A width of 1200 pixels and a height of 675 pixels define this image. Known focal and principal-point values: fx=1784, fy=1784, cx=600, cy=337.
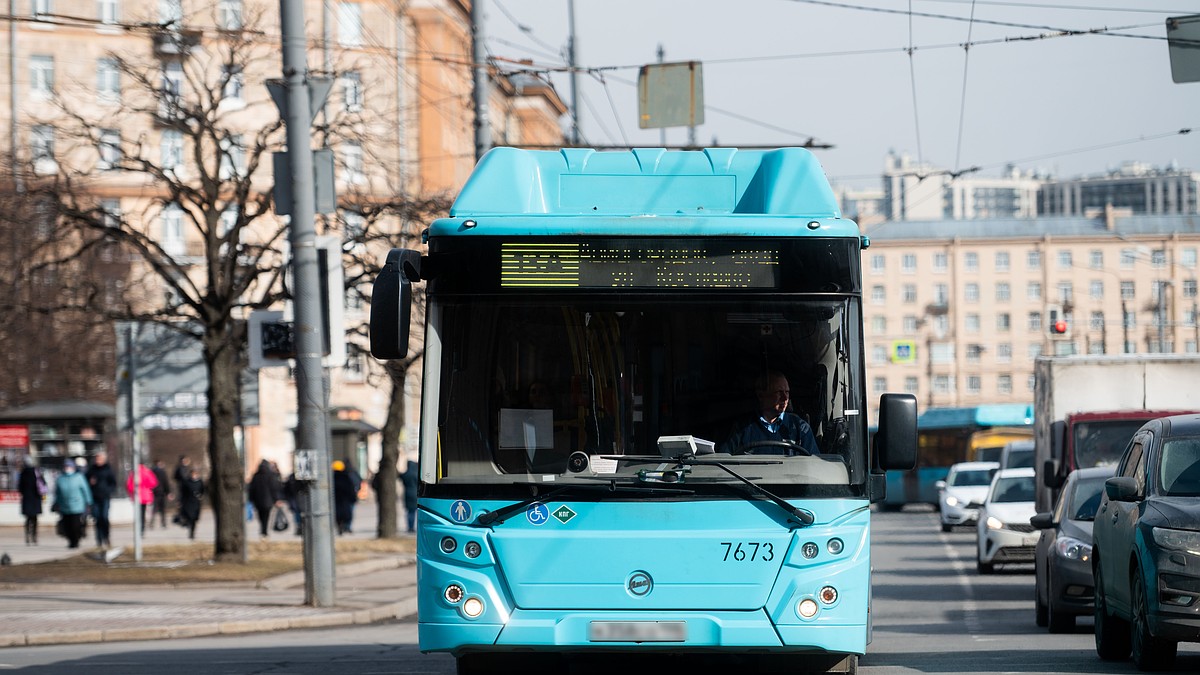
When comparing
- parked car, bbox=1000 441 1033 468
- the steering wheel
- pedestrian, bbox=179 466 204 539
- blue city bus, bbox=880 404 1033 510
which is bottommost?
blue city bus, bbox=880 404 1033 510

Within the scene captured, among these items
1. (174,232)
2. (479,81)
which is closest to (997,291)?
(174,232)

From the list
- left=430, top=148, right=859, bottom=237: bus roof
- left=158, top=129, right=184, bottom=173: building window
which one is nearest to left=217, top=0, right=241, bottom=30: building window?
left=158, top=129, right=184, bottom=173: building window

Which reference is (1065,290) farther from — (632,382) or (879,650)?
(632,382)

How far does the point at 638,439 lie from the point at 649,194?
163 cm

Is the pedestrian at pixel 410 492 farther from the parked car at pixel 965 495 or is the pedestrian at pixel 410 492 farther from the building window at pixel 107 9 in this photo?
the building window at pixel 107 9

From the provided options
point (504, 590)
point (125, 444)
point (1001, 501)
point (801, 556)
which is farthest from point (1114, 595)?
point (125, 444)

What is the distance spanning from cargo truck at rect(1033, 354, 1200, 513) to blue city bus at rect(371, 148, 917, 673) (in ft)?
44.6

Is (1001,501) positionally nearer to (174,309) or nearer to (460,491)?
(174,309)

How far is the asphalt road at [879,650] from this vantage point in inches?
492

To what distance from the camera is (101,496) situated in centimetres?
3250

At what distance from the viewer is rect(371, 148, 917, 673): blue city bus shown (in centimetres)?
850

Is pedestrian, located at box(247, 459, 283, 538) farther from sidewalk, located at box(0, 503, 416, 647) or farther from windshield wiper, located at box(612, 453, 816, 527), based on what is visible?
windshield wiper, located at box(612, 453, 816, 527)

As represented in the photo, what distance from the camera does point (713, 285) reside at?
8.87 meters

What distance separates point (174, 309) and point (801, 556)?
58.5 feet
